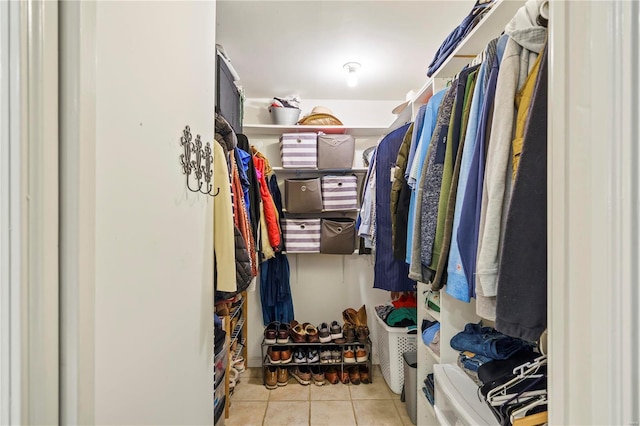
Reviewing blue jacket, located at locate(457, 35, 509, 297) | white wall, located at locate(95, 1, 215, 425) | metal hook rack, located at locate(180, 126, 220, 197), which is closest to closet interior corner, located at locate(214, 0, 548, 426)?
blue jacket, located at locate(457, 35, 509, 297)

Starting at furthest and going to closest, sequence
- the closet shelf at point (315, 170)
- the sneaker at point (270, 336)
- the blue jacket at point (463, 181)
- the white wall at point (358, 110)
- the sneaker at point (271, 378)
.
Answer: the white wall at point (358, 110), the closet shelf at point (315, 170), the sneaker at point (270, 336), the sneaker at point (271, 378), the blue jacket at point (463, 181)

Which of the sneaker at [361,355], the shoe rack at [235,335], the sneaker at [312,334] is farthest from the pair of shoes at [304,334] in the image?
the shoe rack at [235,335]

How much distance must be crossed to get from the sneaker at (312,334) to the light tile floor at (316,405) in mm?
310

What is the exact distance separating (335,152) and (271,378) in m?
1.77

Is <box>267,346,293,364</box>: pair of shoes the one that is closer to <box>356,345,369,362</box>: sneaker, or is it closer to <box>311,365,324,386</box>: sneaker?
<box>311,365,324,386</box>: sneaker

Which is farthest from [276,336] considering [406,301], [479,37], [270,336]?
[479,37]

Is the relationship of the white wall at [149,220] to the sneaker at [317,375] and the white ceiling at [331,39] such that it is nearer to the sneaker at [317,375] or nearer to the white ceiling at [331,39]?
the white ceiling at [331,39]

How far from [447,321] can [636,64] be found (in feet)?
3.89

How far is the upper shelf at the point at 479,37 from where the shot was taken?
0.98m

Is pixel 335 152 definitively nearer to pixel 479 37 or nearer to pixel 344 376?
pixel 479 37

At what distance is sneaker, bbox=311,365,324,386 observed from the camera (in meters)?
2.25

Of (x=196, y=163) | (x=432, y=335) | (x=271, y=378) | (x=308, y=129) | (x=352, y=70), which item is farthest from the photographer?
(x=308, y=129)

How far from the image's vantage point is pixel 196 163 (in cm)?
100

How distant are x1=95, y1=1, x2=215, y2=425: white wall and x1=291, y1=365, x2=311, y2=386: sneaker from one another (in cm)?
133
